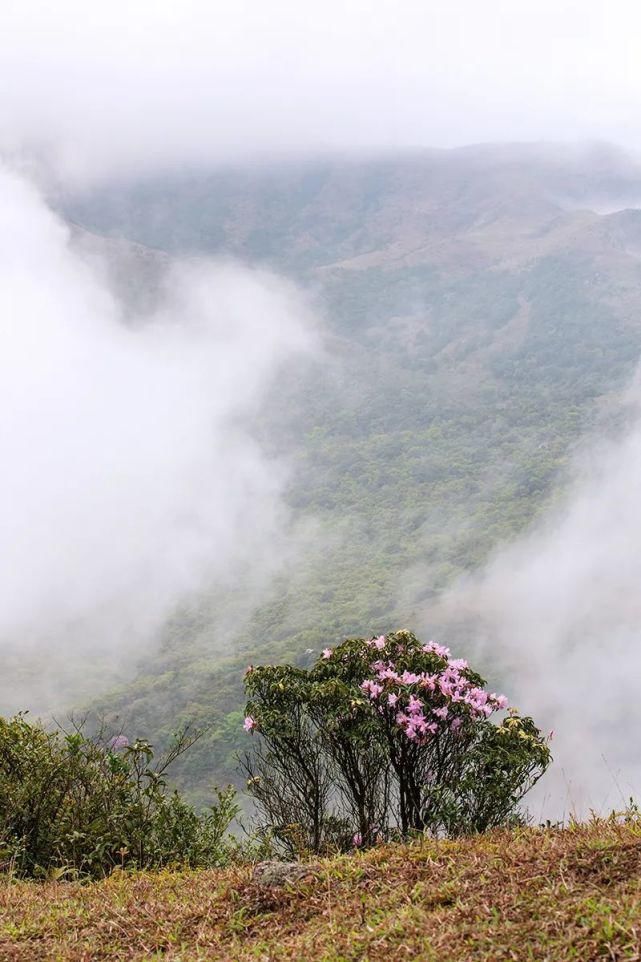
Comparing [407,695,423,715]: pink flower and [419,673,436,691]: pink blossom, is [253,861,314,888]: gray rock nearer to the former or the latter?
[407,695,423,715]: pink flower

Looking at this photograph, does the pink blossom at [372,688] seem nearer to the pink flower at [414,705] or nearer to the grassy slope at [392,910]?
the pink flower at [414,705]

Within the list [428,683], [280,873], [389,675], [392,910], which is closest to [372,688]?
[389,675]

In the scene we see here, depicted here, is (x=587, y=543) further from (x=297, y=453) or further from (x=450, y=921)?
(x=450, y=921)

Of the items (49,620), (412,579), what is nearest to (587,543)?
(412,579)

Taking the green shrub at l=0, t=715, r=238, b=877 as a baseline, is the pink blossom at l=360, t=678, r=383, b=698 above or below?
above

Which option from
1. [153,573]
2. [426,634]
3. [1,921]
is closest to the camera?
[1,921]

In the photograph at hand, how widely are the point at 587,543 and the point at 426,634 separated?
6285 cm

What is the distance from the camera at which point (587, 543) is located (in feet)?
466

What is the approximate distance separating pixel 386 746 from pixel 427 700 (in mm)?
460

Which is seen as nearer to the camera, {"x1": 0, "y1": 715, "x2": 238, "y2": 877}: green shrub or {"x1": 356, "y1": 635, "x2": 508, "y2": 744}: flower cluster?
{"x1": 356, "y1": 635, "x2": 508, "y2": 744}: flower cluster

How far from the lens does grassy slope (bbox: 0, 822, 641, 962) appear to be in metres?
3.56

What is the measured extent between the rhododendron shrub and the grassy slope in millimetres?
1145

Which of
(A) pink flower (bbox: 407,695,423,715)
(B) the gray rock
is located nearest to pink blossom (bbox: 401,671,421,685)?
(A) pink flower (bbox: 407,695,423,715)

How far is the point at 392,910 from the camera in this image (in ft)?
13.5
